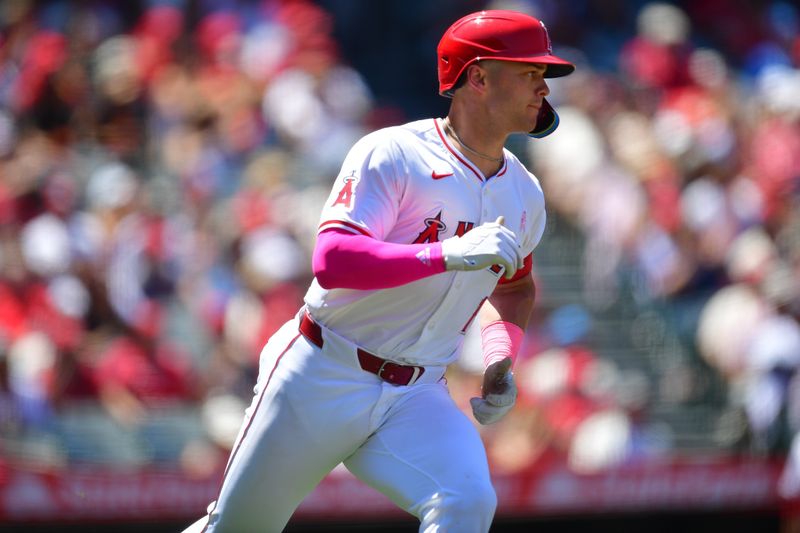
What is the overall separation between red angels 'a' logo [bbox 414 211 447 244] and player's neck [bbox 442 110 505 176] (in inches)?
8.6

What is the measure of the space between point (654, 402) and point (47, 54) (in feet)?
14.9

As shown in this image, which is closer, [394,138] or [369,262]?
[369,262]

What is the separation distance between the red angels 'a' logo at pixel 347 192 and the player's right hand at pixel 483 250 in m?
0.31

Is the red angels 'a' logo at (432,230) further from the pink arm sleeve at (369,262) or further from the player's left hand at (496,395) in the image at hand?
the player's left hand at (496,395)

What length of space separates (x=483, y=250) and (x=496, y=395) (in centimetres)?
68

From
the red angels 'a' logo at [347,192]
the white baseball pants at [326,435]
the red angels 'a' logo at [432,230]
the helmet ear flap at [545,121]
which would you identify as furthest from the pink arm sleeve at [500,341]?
the red angels 'a' logo at [347,192]

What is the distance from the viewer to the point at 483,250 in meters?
3.23

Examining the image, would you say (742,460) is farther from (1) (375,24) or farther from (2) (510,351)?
(1) (375,24)

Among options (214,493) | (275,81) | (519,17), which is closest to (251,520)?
(519,17)

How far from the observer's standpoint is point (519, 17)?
142 inches

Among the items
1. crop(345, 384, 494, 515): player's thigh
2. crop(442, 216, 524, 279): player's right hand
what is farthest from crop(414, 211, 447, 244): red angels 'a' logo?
crop(345, 384, 494, 515): player's thigh

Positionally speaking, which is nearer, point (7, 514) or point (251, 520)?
point (251, 520)

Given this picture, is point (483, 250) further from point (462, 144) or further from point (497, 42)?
point (497, 42)

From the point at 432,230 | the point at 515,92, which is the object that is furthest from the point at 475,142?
the point at 432,230
